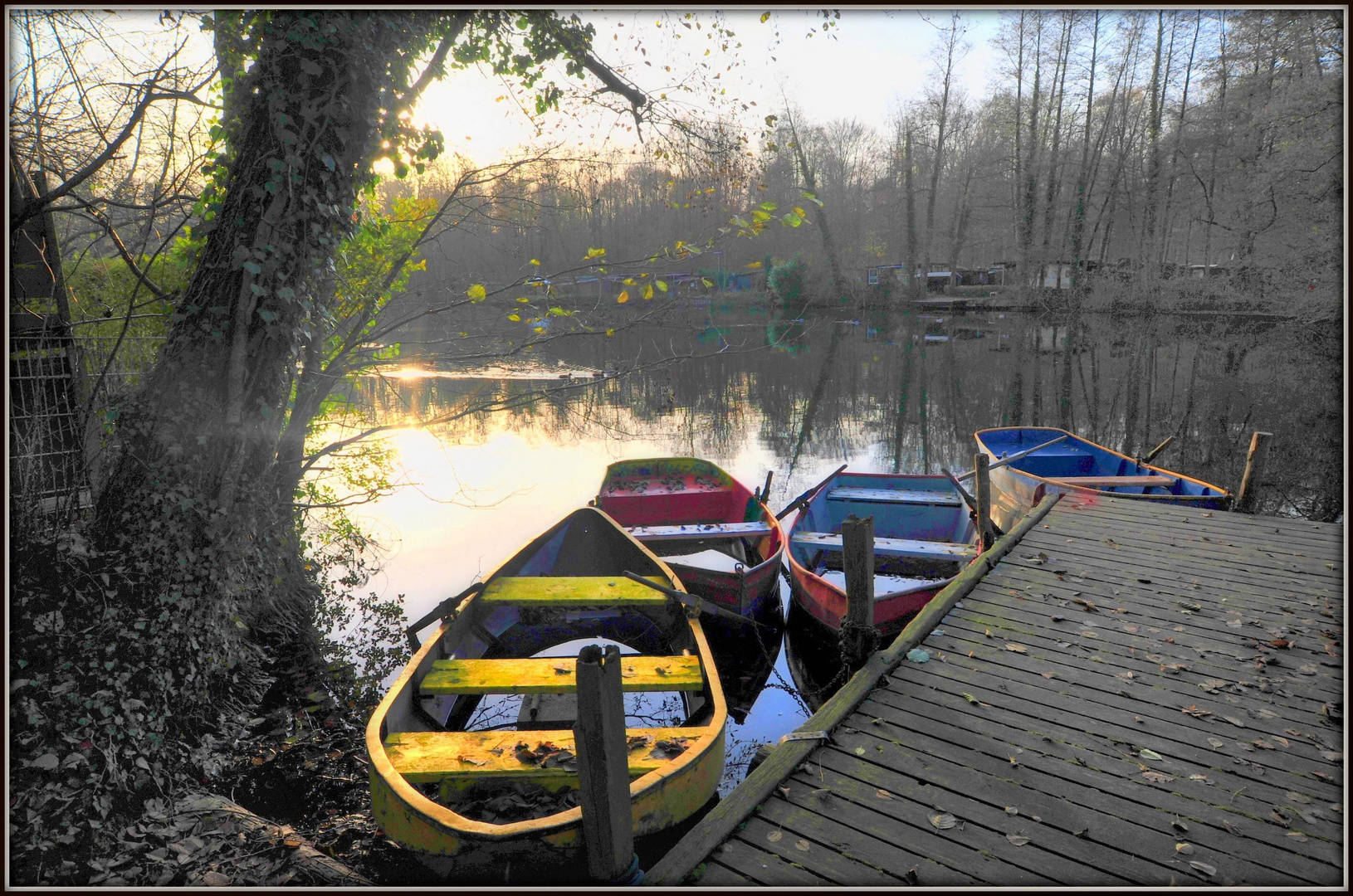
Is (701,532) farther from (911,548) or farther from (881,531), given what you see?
(881,531)

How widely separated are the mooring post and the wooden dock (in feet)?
0.87

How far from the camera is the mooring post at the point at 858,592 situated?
5.02 meters

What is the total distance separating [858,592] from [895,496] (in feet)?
16.6

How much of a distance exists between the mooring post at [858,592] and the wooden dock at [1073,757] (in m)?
0.27

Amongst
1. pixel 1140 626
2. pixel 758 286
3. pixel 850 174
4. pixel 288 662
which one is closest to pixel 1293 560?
pixel 1140 626

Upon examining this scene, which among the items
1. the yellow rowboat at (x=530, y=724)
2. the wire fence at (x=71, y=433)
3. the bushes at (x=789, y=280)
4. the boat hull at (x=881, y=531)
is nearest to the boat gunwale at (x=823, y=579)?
the boat hull at (x=881, y=531)

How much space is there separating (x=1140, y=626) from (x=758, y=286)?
148ft

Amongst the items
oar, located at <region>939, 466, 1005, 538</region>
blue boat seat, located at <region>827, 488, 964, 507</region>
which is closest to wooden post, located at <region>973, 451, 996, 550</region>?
oar, located at <region>939, 466, 1005, 538</region>

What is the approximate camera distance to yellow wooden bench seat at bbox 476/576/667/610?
600 cm

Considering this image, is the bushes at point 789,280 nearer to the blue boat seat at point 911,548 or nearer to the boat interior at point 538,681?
the blue boat seat at point 911,548

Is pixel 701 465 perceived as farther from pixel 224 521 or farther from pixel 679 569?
pixel 224 521

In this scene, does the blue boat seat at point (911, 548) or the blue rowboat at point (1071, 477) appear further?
the blue rowboat at point (1071, 477)

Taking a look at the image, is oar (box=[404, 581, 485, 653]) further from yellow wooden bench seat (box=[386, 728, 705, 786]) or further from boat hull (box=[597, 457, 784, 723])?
boat hull (box=[597, 457, 784, 723])

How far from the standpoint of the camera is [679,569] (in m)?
7.15
